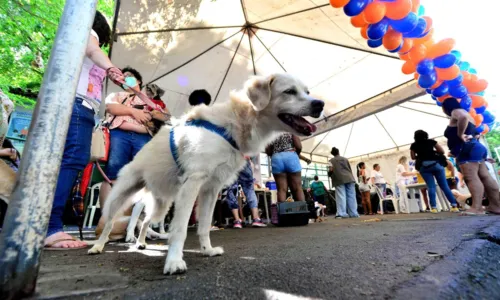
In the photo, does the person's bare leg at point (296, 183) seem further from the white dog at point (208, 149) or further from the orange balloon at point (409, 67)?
the orange balloon at point (409, 67)

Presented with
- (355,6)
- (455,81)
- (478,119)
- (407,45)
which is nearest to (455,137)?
(455,81)

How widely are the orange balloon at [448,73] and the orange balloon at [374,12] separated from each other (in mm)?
1694

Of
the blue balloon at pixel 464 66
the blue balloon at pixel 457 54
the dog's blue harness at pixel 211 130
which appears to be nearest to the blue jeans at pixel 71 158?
the dog's blue harness at pixel 211 130

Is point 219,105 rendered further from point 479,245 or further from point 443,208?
point 443,208

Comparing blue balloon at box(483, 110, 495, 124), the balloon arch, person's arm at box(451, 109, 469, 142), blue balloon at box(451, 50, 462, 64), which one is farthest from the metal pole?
blue balloon at box(483, 110, 495, 124)

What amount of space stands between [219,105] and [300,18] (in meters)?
4.72

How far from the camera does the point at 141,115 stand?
9.41ft

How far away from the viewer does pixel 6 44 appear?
23.5ft

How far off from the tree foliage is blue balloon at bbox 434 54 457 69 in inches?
283

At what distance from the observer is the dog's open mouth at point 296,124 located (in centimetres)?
217

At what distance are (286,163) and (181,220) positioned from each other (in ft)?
11.2

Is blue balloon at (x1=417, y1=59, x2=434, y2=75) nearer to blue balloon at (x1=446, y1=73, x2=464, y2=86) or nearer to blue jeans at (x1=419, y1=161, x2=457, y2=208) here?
blue balloon at (x1=446, y1=73, x2=464, y2=86)

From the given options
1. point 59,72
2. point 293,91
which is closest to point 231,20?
point 293,91

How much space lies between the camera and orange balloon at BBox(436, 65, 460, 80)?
4.70 metres
